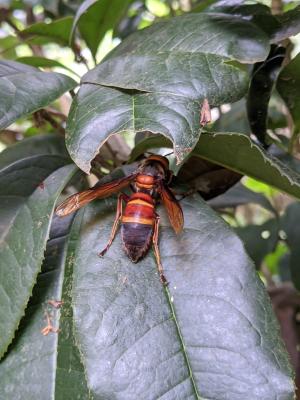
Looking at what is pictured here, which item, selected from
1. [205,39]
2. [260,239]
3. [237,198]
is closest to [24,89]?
[205,39]

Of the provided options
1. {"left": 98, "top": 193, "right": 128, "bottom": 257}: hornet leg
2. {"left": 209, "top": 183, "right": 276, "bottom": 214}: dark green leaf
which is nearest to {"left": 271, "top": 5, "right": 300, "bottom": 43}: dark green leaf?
{"left": 98, "top": 193, "right": 128, "bottom": 257}: hornet leg

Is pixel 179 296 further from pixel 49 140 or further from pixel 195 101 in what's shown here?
Answer: pixel 49 140

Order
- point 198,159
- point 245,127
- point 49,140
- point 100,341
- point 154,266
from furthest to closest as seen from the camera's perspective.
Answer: point 245,127 < point 49,140 < point 198,159 < point 154,266 < point 100,341

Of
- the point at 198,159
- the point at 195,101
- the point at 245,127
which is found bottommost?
the point at 245,127

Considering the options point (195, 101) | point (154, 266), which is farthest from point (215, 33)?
point (154, 266)

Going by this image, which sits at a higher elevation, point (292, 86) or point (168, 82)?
point (168, 82)

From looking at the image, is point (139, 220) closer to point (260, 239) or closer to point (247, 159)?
point (247, 159)
